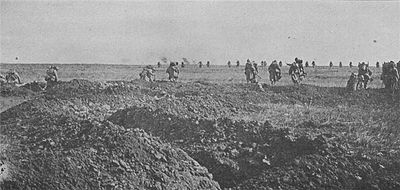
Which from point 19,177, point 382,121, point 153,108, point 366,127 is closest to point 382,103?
point 382,121

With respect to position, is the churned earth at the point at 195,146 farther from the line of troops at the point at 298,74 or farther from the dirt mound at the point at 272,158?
the line of troops at the point at 298,74

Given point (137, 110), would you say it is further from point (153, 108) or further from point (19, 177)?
point (19, 177)

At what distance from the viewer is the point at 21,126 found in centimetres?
1355

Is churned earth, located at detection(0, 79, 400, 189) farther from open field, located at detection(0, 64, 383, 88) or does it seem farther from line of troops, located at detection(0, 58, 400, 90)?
open field, located at detection(0, 64, 383, 88)

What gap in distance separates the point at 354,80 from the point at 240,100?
5681mm

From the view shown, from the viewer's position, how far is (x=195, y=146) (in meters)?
10.2

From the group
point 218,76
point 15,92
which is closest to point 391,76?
point 15,92

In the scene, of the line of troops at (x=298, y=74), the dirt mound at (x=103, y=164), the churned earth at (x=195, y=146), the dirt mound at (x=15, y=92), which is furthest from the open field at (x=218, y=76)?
the dirt mound at (x=103, y=164)

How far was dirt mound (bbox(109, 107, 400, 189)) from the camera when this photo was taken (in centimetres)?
874

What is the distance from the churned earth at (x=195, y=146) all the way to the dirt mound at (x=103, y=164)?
2 centimetres

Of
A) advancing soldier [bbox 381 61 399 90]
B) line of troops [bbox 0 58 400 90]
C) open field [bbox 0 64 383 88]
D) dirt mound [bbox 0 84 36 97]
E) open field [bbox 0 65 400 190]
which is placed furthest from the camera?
open field [bbox 0 64 383 88]

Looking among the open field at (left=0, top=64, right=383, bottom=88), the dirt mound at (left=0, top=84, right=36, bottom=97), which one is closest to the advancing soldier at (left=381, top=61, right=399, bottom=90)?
the open field at (left=0, top=64, right=383, bottom=88)

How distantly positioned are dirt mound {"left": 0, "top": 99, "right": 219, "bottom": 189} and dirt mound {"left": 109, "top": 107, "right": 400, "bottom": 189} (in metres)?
0.82

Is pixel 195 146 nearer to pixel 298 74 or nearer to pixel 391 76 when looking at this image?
pixel 391 76
